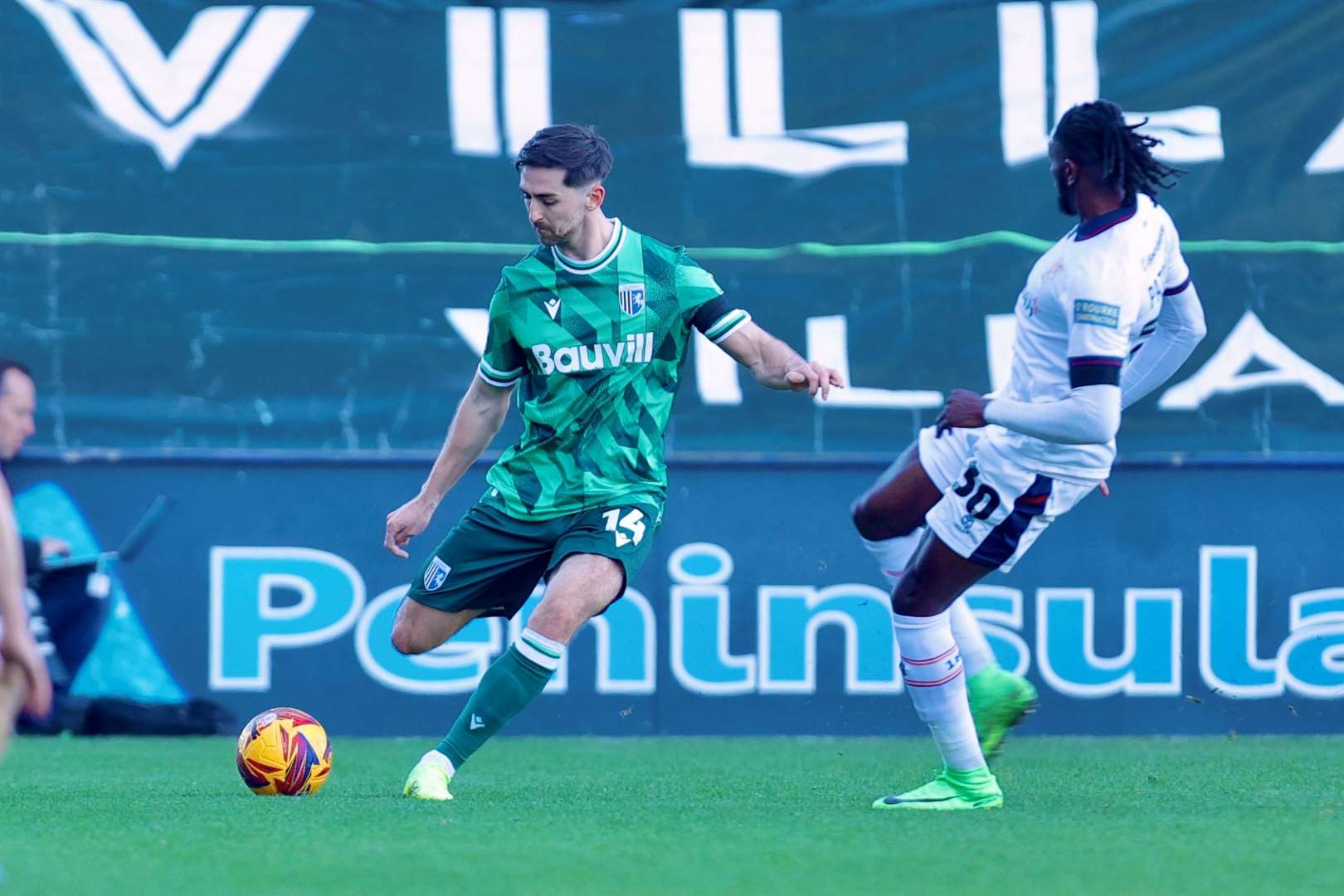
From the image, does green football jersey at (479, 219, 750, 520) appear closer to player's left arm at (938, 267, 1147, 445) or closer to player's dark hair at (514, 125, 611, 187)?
player's dark hair at (514, 125, 611, 187)

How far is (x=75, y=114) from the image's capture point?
905 cm

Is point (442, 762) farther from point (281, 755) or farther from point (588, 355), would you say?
point (588, 355)

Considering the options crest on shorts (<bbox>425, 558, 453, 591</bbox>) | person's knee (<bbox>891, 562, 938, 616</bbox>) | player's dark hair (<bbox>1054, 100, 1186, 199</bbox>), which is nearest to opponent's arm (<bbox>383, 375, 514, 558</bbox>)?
crest on shorts (<bbox>425, 558, 453, 591</bbox>)

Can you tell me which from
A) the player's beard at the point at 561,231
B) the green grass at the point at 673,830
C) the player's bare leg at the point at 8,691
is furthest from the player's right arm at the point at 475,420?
the player's bare leg at the point at 8,691

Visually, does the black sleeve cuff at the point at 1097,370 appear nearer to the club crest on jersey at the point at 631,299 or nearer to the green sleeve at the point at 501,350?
the club crest on jersey at the point at 631,299

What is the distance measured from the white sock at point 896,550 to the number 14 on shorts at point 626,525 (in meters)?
0.87

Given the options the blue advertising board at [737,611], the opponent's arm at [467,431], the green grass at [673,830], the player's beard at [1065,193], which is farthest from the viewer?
the blue advertising board at [737,611]

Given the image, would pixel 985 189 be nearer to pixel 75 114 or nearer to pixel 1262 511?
pixel 1262 511

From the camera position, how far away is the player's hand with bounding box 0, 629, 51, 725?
141 inches

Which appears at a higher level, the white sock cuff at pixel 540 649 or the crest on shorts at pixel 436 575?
the crest on shorts at pixel 436 575

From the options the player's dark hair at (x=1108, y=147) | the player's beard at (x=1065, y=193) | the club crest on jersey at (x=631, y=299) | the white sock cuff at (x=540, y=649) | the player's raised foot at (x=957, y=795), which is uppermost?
the player's dark hair at (x=1108, y=147)

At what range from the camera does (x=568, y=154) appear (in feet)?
18.1

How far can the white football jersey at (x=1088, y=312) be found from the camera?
5.12m

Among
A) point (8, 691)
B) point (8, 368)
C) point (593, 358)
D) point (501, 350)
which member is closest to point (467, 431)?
point (501, 350)
